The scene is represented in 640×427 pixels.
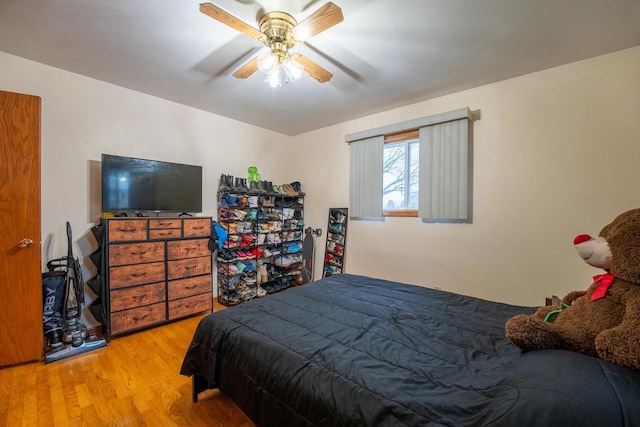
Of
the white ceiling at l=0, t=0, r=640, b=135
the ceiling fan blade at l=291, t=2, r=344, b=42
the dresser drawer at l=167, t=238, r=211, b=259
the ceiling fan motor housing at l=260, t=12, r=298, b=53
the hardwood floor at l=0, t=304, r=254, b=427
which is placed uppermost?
the white ceiling at l=0, t=0, r=640, b=135

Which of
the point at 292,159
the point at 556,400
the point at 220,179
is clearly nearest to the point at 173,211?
the point at 220,179

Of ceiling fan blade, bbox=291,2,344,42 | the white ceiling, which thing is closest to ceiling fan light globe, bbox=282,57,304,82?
ceiling fan blade, bbox=291,2,344,42

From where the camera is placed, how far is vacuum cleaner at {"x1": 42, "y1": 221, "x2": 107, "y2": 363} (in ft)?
7.46

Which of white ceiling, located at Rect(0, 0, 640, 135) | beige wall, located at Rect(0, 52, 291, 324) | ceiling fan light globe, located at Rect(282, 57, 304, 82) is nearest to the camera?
white ceiling, located at Rect(0, 0, 640, 135)

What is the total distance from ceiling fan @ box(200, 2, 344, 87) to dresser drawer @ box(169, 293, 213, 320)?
239 cm

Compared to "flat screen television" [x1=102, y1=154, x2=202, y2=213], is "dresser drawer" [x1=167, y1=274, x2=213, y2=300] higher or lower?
lower

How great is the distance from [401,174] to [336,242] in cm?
130

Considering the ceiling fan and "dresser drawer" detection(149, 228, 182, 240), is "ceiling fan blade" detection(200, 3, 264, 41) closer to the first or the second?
the ceiling fan

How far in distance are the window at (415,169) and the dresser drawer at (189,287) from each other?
6.71 ft

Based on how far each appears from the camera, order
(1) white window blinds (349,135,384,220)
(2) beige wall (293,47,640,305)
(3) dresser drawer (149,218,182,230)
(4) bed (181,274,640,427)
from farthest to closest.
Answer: (1) white window blinds (349,135,384,220) → (3) dresser drawer (149,218,182,230) → (2) beige wall (293,47,640,305) → (4) bed (181,274,640,427)

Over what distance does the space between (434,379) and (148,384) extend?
1.94 metres

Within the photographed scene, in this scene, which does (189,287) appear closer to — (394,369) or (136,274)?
(136,274)

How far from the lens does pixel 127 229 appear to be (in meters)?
2.54

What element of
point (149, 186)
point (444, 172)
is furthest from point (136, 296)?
point (444, 172)
